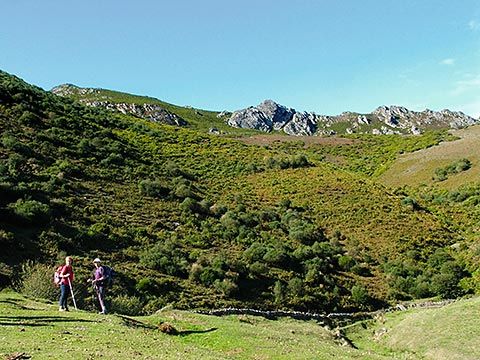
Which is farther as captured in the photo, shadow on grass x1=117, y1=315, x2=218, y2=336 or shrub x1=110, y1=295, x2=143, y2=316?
shrub x1=110, y1=295, x2=143, y2=316

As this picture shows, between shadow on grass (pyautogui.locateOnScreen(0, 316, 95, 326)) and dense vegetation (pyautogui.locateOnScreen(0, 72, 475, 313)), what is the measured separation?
345 inches

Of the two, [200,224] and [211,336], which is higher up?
[200,224]

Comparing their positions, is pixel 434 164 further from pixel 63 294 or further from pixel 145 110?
pixel 145 110

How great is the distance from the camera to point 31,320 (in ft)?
61.1

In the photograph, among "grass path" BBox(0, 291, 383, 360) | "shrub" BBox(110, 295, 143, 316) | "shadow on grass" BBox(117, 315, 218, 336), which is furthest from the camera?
"shrub" BBox(110, 295, 143, 316)

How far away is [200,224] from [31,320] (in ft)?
108

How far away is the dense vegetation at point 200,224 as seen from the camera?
3809cm

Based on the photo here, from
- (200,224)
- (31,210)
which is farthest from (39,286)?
(200,224)

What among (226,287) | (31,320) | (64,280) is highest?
(64,280)

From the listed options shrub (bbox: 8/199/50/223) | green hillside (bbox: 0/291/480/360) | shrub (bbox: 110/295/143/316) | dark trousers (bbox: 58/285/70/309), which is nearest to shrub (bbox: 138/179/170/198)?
shrub (bbox: 8/199/50/223)

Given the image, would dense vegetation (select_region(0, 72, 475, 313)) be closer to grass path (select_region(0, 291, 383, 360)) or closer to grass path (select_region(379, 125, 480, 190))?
grass path (select_region(379, 125, 480, 190))

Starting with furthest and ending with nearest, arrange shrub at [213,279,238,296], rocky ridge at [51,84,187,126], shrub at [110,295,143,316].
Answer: rocky ridge at [51,84,187,126], shrub at [213,279,238,296], shrub at [110,295,143,316]

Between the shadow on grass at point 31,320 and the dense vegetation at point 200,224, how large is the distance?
8.75m

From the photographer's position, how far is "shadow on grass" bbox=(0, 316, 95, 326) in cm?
1788
